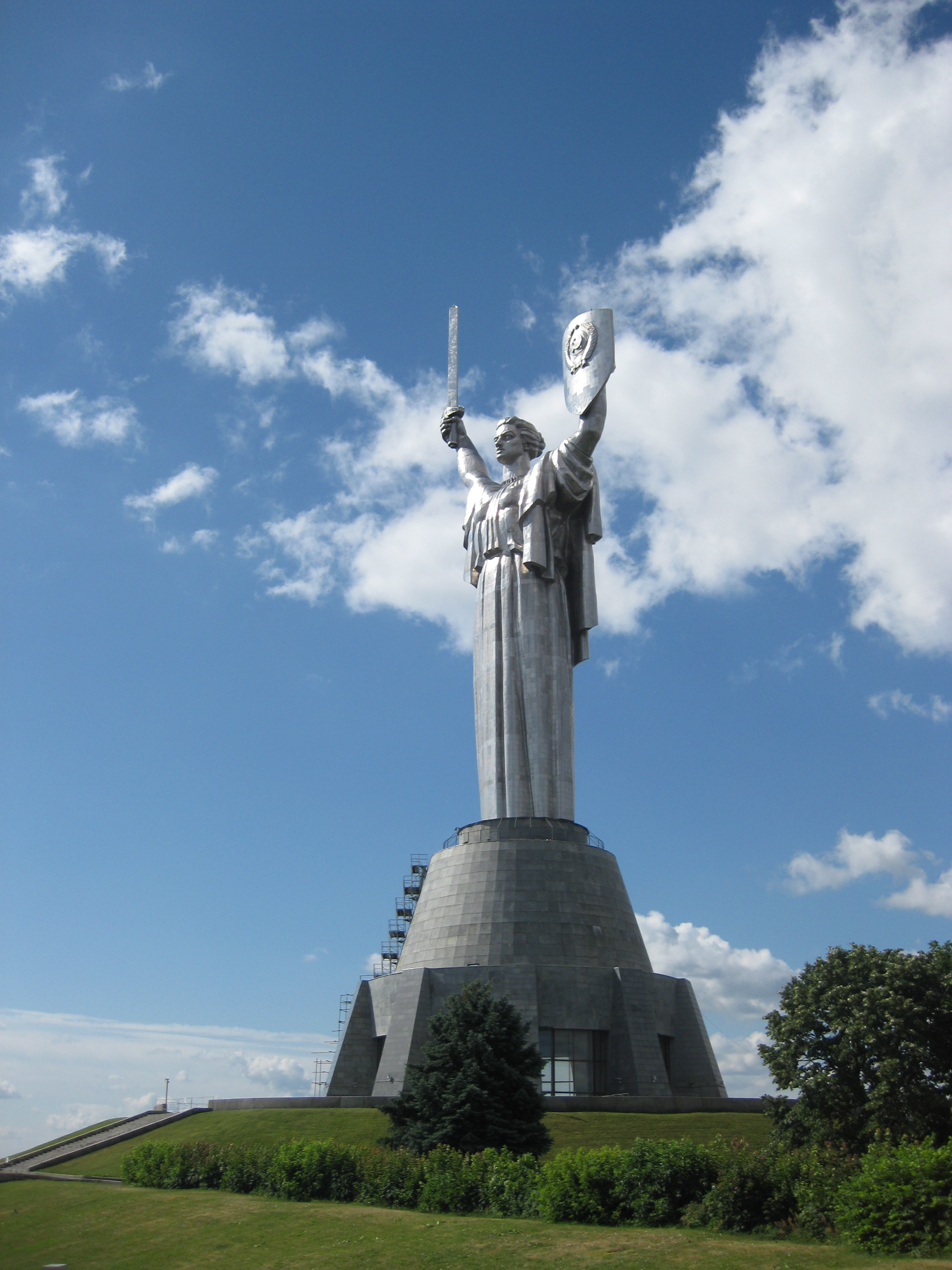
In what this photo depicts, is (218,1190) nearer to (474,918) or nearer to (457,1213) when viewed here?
(457,1213)

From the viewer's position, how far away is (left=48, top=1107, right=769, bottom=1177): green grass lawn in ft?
82.7

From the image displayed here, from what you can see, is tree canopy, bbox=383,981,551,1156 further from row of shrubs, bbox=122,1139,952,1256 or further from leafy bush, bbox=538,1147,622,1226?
leafy bush, bbox=538,1147,622,1226

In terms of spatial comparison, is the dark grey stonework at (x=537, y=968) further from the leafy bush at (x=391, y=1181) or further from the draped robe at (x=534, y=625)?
the leafy bush at (x=391, y=1181)

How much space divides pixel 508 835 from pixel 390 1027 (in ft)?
24.9

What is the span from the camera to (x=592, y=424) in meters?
39.4

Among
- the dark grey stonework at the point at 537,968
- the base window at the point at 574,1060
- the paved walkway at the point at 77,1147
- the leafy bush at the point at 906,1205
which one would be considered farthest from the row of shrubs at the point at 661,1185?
the base window at the point at 574,1060

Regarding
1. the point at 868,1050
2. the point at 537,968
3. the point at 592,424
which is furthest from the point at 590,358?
the point at 868,1050

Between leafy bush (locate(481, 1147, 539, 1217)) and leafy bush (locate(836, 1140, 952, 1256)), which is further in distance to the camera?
leafy bush (locate(481, 1147, 539, 1217))

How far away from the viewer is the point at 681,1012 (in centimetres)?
3591

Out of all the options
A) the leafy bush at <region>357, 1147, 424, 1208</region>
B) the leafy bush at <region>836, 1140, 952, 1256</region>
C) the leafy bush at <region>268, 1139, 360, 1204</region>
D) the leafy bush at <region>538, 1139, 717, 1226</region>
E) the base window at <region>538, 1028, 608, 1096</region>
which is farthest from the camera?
the base window at <region>538, 1028, 608, 1096</region>

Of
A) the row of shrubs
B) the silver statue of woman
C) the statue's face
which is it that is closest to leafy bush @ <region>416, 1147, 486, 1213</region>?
the row of shrubs

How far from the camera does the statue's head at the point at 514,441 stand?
42.4m

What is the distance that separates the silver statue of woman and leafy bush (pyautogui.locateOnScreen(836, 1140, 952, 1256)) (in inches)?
950

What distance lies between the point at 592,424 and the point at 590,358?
256 cm
